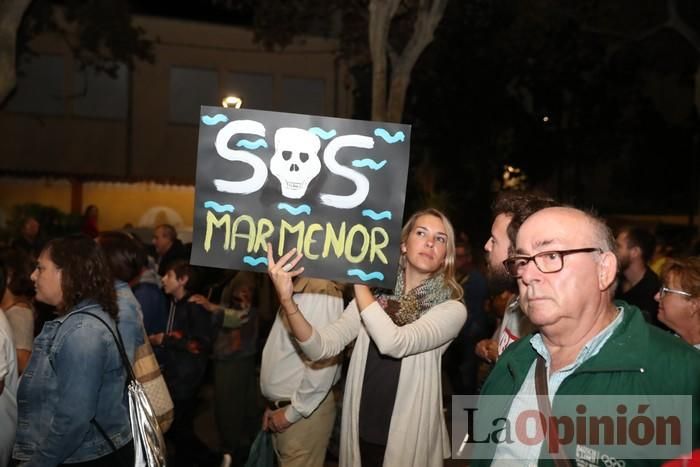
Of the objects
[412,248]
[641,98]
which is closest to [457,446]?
[412,248]

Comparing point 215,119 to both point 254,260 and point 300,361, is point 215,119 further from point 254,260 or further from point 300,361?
point 300,361

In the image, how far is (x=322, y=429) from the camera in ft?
15.6

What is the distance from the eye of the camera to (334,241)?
3.79m

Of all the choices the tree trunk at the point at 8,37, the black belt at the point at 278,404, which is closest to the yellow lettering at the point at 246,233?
the black belt at the point at 278,404

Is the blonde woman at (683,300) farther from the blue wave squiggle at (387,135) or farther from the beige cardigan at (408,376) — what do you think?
the blue wave squiggle at (387,135)

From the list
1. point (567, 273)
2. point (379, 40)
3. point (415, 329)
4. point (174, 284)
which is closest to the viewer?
point (567, 273)

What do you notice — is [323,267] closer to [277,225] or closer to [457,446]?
[277,225]

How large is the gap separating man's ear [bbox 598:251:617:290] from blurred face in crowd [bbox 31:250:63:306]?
8.76ft

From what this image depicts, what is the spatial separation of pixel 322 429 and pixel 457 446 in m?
0.87

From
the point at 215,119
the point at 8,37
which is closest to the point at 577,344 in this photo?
the point at 215,119

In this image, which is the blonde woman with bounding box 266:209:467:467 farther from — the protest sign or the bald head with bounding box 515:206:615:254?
the bald head with bounding box 515:206:615:254

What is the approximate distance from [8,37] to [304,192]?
9822 mm

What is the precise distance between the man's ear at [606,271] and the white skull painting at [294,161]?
162 cm

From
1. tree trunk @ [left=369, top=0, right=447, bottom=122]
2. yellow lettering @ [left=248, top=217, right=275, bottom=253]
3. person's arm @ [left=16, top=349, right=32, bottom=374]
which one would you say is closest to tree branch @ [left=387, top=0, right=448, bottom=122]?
tree trunk @ [left=369, top=0, right=447, bottom=122]
